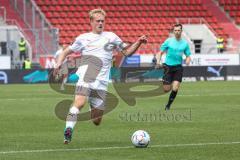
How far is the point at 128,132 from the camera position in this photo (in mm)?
14141

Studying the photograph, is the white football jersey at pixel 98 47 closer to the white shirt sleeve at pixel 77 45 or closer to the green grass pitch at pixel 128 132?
the white shirt sleeve at pixel 77 45

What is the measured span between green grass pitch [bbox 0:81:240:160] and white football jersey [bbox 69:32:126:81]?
1189 mm

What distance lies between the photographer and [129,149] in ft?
37.2

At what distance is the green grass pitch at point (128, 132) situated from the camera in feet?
35.2

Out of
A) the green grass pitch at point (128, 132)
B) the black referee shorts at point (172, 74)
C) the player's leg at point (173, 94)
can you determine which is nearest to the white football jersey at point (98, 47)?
the green grass pitch at point (128, 132)

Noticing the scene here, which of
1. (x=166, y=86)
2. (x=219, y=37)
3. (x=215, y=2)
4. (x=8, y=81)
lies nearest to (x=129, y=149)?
(x=166, y=86)

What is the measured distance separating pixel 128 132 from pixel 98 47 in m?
2.34

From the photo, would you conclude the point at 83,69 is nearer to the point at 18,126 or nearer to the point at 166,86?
the point at 18,126

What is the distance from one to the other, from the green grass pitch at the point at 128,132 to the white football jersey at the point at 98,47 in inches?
46.8

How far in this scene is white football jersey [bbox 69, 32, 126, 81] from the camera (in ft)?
40.8

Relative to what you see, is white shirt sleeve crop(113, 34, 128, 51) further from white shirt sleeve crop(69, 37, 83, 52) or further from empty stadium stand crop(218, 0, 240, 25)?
empty stadium stand crop(218, 0, 240, 25)

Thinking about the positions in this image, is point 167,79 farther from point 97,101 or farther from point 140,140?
point 140,140

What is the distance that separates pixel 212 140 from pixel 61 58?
2.91 meters

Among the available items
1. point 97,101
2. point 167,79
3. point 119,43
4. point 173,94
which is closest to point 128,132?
point 97,101
